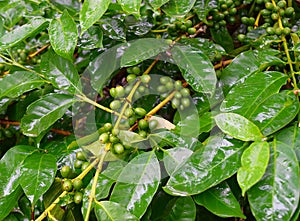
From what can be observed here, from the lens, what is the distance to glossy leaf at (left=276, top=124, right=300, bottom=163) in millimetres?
649

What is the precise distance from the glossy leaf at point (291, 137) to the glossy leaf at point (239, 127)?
41 mm

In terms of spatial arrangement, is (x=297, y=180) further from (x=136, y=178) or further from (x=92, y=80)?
(x=92, y=80)

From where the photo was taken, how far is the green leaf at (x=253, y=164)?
59 centimetres

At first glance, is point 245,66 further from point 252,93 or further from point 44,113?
point 44,113

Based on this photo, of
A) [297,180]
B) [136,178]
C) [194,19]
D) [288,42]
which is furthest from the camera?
[194,19]

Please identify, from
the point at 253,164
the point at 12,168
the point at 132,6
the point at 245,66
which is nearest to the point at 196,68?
the point at 245,66

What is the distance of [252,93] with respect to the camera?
0.74 metres

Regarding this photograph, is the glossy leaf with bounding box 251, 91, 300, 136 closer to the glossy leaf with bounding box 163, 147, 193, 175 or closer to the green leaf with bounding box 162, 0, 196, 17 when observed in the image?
the glossy leaf with bounding box 163, 147, 193, 175

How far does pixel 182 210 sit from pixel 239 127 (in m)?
0.20

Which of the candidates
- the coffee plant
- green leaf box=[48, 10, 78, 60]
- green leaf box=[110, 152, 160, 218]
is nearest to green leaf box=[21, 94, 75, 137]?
the coffee plant

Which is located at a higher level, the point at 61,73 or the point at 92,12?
the point at 92,12

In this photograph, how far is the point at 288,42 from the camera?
3.25 feet

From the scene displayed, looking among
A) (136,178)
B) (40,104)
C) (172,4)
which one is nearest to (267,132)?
(136,178)

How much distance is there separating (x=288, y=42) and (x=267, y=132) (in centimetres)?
40
